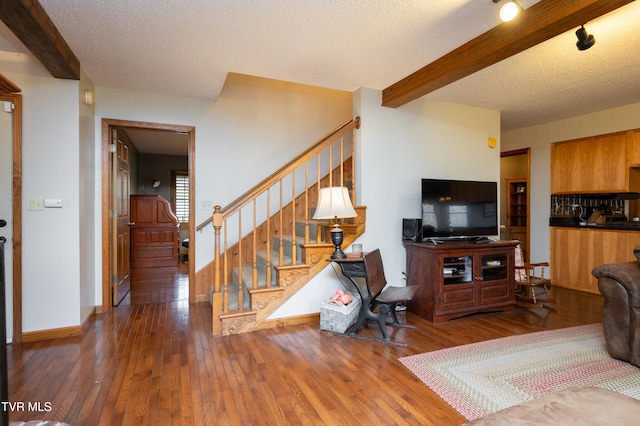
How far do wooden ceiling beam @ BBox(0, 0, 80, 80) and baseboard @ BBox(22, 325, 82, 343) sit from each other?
220 cm

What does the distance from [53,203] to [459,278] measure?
3899 mm

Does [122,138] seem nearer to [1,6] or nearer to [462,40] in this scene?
[1,6]

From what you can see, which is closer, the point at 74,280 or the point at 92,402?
the point at 92,402

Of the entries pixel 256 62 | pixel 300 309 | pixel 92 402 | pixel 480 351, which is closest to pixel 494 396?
pixel 480 351

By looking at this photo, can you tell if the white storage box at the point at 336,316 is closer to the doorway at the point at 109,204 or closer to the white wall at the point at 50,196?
the doorway at the point at 109,204

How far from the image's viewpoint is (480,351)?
2.53 m

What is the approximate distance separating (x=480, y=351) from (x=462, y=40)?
2439 mm

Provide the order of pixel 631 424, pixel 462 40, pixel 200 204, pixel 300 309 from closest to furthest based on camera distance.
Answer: pixel 631 424 < pixel 462 40 < pixel 300 309 < pixel 200 204

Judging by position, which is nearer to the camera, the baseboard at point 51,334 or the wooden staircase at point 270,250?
the baseboard at point 51,334

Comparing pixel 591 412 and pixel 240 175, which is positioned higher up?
pixel 240 175

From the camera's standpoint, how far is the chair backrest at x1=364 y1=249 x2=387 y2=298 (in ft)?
9.20

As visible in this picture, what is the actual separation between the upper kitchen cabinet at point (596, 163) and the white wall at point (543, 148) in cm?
9

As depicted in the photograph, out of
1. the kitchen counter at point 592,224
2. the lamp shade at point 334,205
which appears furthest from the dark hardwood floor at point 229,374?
the kitchen counter at point 592,224

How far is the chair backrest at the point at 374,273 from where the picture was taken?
280 centimetres
